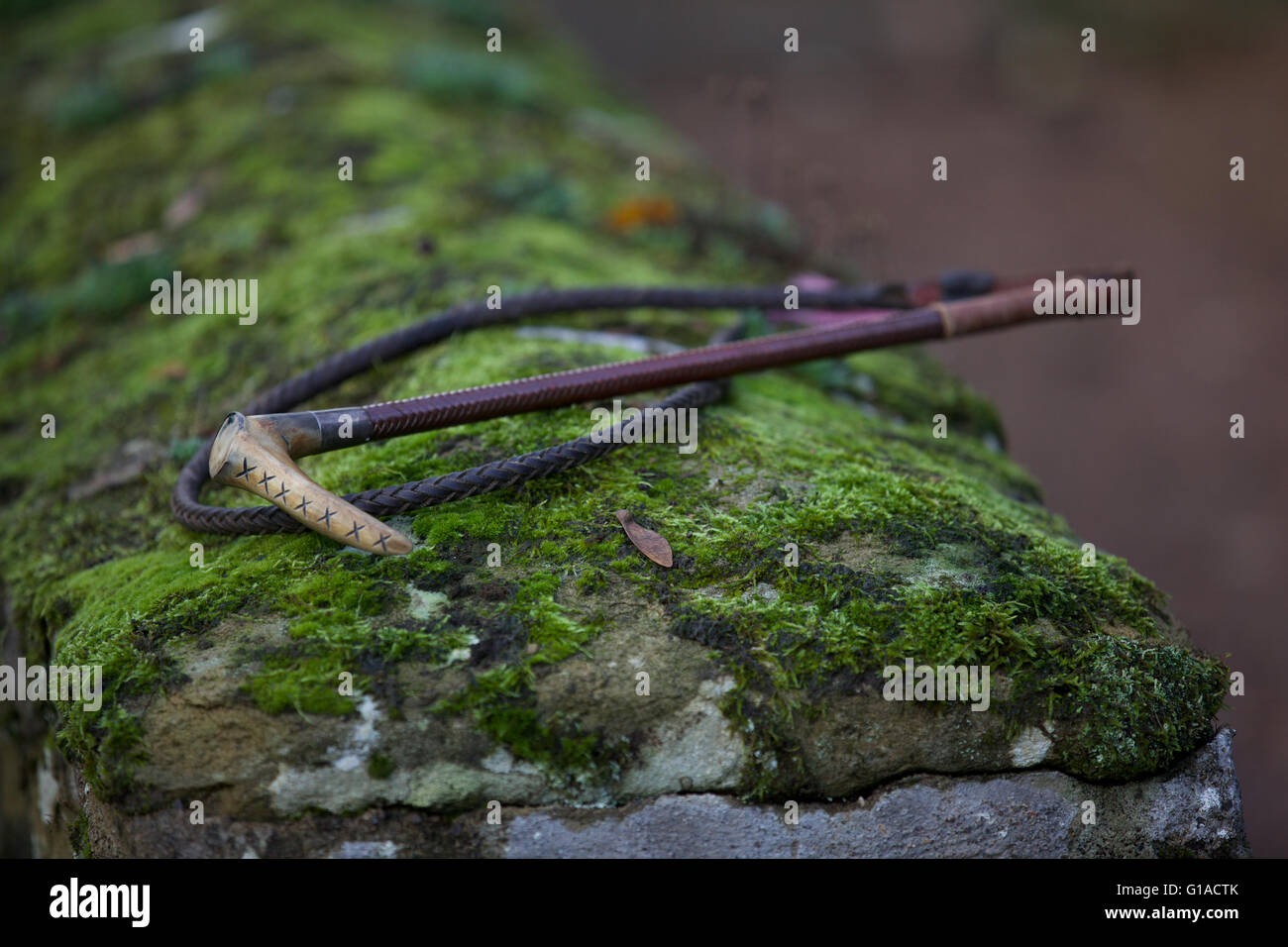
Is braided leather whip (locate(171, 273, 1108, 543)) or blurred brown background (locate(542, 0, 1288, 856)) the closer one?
braided leather whip (locate(171, 273, 1108, 543))

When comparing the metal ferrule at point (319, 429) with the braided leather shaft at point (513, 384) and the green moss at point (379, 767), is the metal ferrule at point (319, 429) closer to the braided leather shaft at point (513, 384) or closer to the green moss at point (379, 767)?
the braided leather shaft at point (513, 384)

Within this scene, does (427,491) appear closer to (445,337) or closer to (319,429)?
(319,429)

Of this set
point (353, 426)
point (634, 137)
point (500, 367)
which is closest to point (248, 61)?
point (634, 137)

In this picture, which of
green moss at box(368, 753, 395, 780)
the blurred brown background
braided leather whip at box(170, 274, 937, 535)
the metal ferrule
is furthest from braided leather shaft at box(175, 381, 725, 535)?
the blurred brown background

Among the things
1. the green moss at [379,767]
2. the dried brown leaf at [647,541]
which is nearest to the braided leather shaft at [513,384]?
the dried brown leaf at [647,541]

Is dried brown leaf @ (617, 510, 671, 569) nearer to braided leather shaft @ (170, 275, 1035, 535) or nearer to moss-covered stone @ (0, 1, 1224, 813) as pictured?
moss-covered stone @ (0, 1, 1224, 813)

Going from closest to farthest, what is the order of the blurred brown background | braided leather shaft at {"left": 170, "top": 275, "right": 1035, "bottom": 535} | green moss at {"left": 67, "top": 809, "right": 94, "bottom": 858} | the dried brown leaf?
green moss at {"left": 67, "top": 809, "right": 94, "bottom": 858} → the dried brown leaf → braided leather shaft at {"left": 170, "top": 275, "right": 1035, "bottom": 535} → the blurred brown background

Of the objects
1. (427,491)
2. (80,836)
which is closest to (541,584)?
(427,491)
